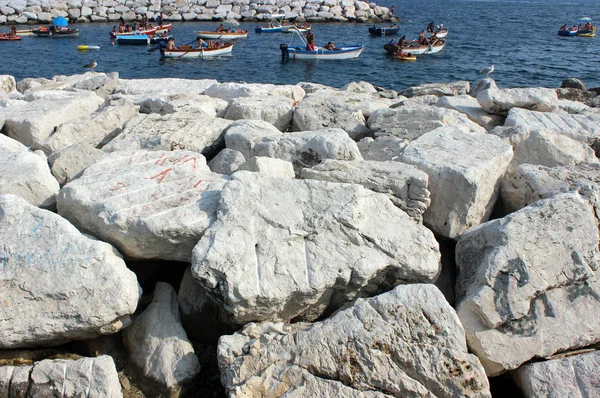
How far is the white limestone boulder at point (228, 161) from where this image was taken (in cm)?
621

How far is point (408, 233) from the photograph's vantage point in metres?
4.78

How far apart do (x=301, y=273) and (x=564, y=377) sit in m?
2.11

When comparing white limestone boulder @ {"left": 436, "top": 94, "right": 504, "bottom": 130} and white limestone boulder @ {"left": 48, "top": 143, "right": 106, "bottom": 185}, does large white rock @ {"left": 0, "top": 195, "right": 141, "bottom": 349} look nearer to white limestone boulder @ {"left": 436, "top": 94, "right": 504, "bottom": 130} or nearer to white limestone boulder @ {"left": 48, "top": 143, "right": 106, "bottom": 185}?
white limestone boulder @ {"left": 48, "top": 143, "right": 106, "bottom": 185}

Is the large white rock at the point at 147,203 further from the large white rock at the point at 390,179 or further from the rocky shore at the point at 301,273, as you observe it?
the large white rock at the point at 390,179

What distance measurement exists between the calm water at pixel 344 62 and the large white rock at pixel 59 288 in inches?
752

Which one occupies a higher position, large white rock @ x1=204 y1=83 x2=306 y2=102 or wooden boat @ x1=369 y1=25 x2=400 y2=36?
large white rock @ x1=204 y1=83 x2=306 y2=102

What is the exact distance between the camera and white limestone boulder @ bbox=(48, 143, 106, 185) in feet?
19.6

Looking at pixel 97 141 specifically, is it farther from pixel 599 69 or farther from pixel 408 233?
pixel 599 69

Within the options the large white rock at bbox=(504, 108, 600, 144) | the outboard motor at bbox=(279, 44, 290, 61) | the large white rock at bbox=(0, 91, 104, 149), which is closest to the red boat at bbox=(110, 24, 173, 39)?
the outboard motor at bbox=(279, 44, 290, 61)

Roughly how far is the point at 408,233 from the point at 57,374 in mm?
3106

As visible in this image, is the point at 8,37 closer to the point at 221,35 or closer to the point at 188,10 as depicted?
the point at 221,35

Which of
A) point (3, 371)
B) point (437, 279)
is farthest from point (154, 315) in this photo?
point (437, 279)

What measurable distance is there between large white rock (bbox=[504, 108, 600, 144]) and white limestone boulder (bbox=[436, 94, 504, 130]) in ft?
1.37

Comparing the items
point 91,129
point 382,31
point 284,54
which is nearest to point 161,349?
point 91,129
